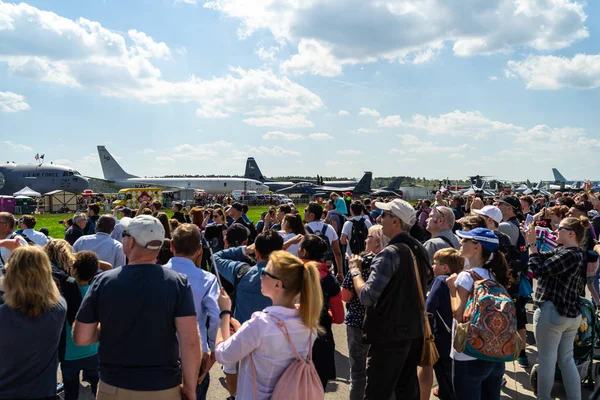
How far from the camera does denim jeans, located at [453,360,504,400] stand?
141 inches

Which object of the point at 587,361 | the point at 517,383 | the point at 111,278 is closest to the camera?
the point at 111,278

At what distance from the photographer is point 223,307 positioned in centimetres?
291

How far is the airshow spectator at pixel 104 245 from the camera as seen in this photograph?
19.7 ft

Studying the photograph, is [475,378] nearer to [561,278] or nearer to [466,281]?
[466,281]

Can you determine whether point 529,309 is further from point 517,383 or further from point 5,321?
point 5,321

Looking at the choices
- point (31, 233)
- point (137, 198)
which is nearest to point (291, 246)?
point (31, 233)

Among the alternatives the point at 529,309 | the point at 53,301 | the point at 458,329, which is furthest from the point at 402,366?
the point at 529,309

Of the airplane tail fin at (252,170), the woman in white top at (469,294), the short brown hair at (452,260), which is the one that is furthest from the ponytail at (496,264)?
the airplane tail fin at (252,170)

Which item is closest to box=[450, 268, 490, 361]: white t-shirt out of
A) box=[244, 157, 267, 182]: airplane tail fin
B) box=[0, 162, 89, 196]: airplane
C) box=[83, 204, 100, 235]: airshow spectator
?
box=[83, 204, 100, 235]: airshow spectator

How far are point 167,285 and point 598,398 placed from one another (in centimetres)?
358

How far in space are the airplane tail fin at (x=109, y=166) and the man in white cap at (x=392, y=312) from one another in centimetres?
6738

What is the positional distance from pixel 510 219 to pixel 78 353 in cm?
596

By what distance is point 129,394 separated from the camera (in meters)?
2.56

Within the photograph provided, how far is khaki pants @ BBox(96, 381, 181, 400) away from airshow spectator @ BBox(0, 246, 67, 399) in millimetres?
499
